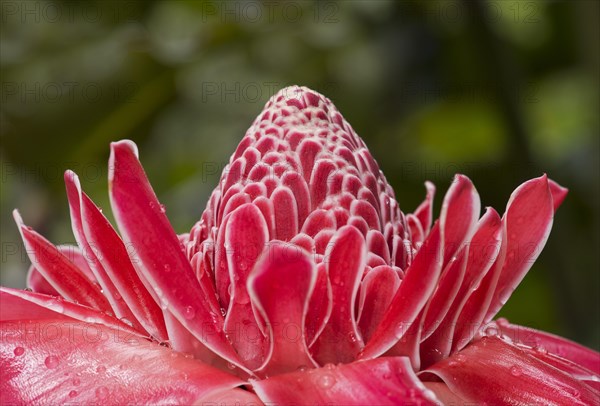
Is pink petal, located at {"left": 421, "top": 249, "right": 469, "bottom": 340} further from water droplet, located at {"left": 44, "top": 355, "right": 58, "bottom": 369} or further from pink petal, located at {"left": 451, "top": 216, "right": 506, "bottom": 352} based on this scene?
water droplet, located at {"left": 44, "top": 355, "right": 58, "bottom": 369}

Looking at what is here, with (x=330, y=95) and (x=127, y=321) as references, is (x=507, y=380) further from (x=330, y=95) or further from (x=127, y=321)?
(x=330, y=95)

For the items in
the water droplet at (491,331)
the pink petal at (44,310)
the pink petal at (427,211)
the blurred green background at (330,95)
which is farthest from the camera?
the blurred green background at (330,95)

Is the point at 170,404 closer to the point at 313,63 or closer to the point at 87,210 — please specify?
the point at 87,210

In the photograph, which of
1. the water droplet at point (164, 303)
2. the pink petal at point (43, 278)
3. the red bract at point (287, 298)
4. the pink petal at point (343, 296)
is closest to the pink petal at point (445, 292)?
the red bract at point (287, 298)

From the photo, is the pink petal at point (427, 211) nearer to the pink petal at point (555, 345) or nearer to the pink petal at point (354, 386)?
the pink petal at point (555, 345)

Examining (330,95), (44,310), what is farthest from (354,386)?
(330,95)

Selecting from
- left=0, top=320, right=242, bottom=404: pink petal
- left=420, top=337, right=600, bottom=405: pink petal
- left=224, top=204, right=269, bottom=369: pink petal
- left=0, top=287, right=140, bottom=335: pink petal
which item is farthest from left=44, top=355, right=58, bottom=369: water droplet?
left=420, top=337, right=600, bottom=405: pink petal

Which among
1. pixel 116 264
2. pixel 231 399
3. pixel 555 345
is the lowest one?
pixel 555 345
